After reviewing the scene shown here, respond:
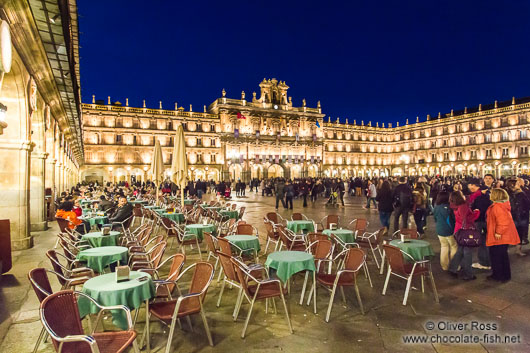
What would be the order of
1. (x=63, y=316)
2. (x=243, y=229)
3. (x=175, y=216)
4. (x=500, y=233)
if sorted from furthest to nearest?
(x=175, y=216) < (x=243, y=229) < (x=500, y=233) < (x=63, y=316)

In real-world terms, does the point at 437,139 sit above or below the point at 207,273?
above

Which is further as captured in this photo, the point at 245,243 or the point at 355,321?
the point at 245,243

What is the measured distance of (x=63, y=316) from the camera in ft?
8.46

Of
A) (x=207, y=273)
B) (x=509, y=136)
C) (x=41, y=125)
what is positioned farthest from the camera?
(x=509, y=136)

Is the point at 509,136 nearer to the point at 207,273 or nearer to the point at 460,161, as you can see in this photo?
the point at 460,161

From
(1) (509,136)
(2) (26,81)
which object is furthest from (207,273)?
(1) (509,136)

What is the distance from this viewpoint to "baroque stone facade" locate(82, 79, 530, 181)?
149 feet

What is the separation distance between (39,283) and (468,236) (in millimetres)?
5869

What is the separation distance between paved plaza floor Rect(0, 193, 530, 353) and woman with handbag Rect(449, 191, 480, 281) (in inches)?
8.4

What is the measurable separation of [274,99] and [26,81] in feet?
167

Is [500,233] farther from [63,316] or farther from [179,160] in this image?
[179,160]

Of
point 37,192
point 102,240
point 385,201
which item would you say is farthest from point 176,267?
point 37,192

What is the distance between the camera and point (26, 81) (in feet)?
23.6

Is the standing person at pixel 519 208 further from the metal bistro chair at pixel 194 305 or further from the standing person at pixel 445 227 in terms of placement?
the metal bistro chair at pixel 194 305
